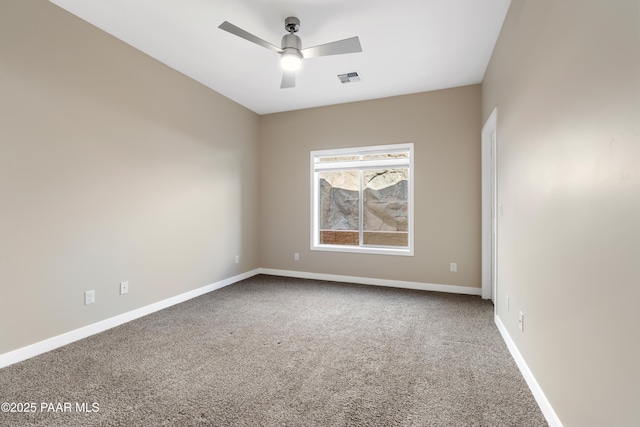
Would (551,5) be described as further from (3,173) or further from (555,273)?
(3,173)

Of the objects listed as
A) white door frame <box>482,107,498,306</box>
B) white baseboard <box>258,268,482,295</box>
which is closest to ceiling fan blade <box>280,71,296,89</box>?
white door frame <box>482,107,498,306</box>

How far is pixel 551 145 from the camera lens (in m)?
1.64

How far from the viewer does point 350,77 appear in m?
3.73

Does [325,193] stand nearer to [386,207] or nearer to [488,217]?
[386,207]

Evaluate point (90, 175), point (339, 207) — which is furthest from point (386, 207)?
point (90, 175)

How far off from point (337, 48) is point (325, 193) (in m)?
2.80

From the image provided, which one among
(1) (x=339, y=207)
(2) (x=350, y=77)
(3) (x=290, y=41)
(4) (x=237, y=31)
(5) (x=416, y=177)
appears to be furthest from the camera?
(1) (x=339, y=207)

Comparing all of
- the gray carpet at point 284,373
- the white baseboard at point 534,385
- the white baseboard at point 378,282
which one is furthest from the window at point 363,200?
the white baseboard at point 534,385

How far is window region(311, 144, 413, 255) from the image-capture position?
14.9 feet

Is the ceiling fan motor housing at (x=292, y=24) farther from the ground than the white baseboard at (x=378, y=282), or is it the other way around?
the ceiling fan motor housing at (x=292, y=24)

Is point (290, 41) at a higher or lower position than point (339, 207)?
higher

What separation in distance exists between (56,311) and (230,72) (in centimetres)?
298

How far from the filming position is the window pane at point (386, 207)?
459 centimetres

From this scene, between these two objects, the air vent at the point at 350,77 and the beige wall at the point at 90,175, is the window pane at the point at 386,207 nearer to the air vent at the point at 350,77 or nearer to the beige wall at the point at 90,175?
the air vent at the point at 350,77
